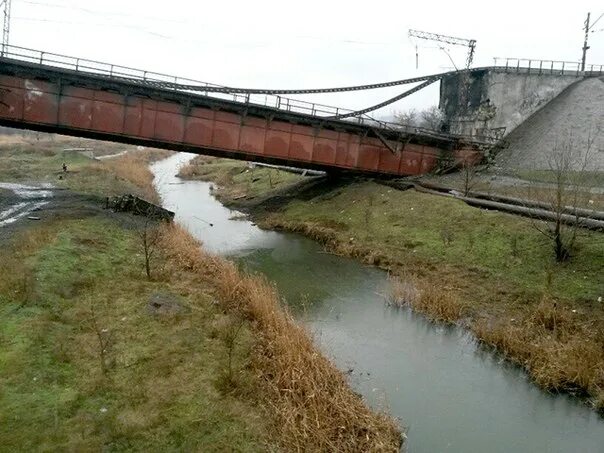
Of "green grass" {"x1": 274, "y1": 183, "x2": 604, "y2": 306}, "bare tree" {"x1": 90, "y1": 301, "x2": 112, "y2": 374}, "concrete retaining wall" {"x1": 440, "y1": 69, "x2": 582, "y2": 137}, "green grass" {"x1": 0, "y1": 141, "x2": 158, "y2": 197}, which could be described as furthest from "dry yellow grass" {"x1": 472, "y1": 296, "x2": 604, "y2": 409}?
"concrete retaining wall" {"x1": 440, "y1": 69, "x2": 582, "y2": 137}

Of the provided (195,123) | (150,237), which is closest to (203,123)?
(195,123)

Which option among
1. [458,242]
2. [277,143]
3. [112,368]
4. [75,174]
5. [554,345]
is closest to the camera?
[112,368]

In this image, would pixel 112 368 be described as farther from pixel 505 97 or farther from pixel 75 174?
pixel 505 97

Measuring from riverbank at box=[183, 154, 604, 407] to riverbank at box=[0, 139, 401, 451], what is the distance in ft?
18.0

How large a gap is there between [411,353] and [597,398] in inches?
173

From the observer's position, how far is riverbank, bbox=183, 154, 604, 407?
12.3m

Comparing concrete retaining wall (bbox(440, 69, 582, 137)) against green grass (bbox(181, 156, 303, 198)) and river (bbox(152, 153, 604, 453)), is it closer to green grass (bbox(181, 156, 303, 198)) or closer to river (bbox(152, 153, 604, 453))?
green grass (bbox(181, 156, 303, 198))

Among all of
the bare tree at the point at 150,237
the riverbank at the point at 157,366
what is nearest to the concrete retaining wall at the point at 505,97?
the bare tree at the point at 150,237

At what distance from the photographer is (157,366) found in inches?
387

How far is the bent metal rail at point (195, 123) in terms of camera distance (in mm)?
23703

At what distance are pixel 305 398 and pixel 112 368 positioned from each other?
154 inches

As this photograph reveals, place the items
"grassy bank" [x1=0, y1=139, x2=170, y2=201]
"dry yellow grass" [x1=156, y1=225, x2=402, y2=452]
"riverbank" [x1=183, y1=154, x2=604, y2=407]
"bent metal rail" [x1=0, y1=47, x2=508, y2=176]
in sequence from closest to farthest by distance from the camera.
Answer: "dry yellow grass" [x1=156, y1=225, x2=402, y2=452]
"riverbank" [x1=183, y1=154, x2=604, y2=407]
"bent metal rail" [x1=0, y1=47, x2=508, y2=176]
"grassy bank" [x1=0, y1=139, x2=170, y2=201]

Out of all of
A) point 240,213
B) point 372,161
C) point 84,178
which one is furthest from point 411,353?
point 84,178

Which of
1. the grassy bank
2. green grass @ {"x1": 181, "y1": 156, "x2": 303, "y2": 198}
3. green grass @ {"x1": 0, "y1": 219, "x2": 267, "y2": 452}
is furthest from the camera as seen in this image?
green grass @ {"x1": 181, "y1": 156, "x2": 303, "y2": 198}
